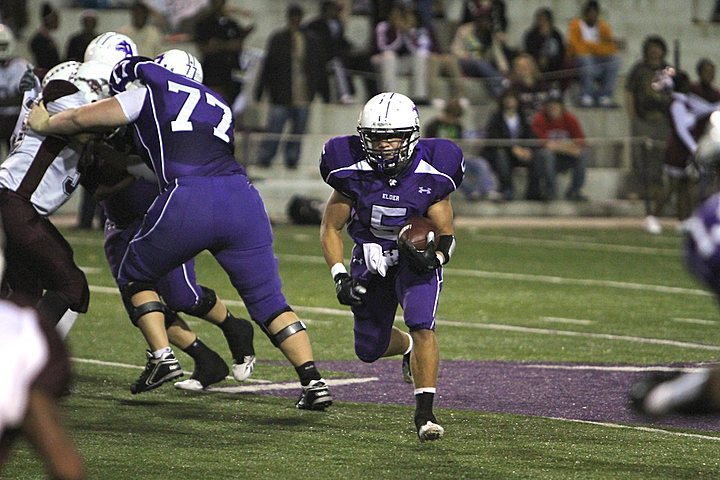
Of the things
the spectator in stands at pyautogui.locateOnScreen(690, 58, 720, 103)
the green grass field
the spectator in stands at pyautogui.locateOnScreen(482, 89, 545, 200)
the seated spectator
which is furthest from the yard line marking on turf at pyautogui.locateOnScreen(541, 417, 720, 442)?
the spectator in stands at pyautogui.locateOnScreen(690, 58, 720, 103)

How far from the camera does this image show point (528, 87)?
16297mm

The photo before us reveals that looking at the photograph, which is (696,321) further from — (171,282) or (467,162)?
(467,162)

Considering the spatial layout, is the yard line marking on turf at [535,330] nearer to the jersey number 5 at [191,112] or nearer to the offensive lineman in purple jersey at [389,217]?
the offensive lineman in purple jersey at [389,217]

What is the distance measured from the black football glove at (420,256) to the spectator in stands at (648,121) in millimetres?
9462

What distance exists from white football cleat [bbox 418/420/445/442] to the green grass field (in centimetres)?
3

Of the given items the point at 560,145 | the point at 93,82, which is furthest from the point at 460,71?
the point at 93,82

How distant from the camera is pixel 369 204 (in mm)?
Answer: 6090

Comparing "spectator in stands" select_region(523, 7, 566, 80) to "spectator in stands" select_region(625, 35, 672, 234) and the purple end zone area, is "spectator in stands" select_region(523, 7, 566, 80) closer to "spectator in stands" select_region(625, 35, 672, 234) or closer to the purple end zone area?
"spectator in stands" select_region(625, 35, 672, 234)

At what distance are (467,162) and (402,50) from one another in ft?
6.38

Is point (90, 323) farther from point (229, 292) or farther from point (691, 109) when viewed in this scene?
point (691, 109)

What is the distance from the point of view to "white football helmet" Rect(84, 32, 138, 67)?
6730 mm

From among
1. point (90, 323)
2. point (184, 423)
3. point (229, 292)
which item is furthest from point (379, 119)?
point (229, 292)

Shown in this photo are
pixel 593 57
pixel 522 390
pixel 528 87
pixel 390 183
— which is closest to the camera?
pixel 390 183

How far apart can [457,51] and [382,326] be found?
1106 centimetres
